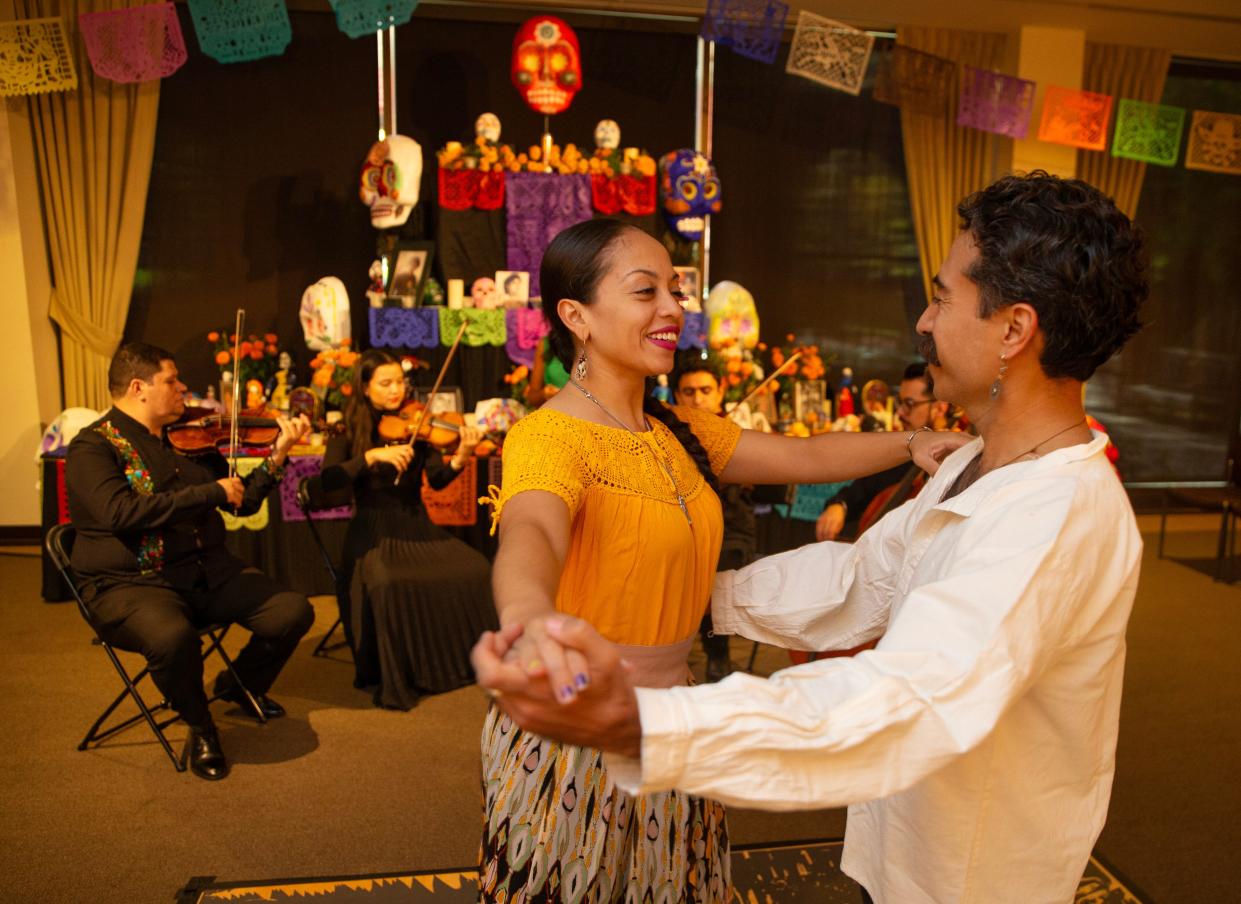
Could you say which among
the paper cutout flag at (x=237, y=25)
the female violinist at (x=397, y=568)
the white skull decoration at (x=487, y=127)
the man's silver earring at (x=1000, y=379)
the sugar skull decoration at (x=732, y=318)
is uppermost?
the paper cutout flag at (x=237, y=25)

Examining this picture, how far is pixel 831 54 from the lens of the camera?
20.4ft

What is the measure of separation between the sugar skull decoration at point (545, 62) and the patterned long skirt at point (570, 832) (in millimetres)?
5117

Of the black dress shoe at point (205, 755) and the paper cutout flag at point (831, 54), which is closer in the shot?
the black dress shoe at point (205, 755)

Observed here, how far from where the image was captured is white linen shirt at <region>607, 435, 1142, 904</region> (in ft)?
2.96

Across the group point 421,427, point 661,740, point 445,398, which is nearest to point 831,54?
point 445,398

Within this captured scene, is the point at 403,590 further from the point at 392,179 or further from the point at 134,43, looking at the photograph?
the point at 134,43

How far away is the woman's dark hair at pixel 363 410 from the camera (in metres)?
4.36

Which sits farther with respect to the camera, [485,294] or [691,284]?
[691,284]

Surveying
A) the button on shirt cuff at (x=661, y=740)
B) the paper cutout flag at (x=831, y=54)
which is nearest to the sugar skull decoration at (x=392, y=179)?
the paper cutout flag at (x=831, y=54)

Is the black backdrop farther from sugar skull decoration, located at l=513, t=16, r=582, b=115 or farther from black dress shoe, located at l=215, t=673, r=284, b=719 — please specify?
black dress shoe, located at l=215, t=673, r=284, b=719

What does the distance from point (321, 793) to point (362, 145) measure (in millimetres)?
4751

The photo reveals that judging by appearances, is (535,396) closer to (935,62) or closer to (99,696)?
(99,696)

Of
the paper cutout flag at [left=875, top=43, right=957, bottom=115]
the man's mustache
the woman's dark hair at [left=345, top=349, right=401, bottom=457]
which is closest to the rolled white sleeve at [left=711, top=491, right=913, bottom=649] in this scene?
the man's mustache

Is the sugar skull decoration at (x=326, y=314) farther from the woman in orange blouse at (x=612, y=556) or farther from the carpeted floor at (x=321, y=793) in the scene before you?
the woman in orange blouse at (x=612, y=556)
